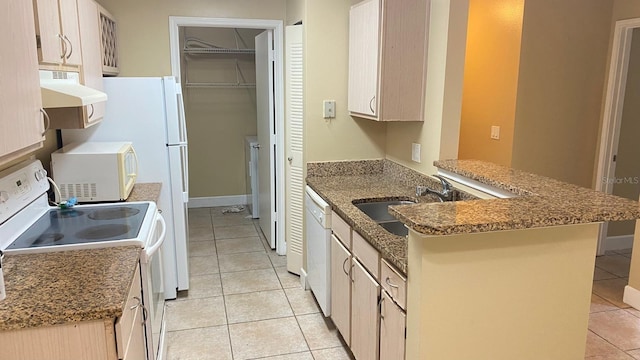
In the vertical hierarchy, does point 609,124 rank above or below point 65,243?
above

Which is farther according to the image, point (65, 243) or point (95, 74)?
point (95, 74)

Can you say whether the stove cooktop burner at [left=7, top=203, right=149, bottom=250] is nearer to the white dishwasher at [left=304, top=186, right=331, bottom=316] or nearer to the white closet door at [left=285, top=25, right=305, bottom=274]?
the white dishwasher at [left=304, top=186, right=331, bottom=316]

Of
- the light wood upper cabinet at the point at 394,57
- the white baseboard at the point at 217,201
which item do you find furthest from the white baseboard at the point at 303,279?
the white baseboard at the point at 217,201

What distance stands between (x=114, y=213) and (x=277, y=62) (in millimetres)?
2131

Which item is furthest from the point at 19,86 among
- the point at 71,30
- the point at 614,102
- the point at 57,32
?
the point at 614,102

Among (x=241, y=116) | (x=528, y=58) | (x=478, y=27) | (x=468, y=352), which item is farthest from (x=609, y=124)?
(x=241, y=116)

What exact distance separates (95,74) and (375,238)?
1.98 meters

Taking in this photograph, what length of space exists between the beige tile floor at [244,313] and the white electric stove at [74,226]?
43cm

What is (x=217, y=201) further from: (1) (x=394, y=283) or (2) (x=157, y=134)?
(1) (x=394, y=283)

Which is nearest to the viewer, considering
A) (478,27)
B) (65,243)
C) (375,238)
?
(65,243)

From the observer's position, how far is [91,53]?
280 cm

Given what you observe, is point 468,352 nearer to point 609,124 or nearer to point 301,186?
point 301,186

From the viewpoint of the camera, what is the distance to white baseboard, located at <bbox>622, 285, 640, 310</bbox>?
11.0 ft

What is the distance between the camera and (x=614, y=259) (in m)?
4.31
